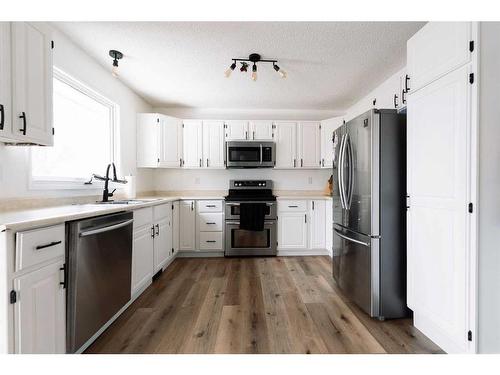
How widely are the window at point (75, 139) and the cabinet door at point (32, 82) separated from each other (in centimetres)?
47

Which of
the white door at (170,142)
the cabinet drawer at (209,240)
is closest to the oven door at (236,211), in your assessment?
the cabinet drawer at (209,240)

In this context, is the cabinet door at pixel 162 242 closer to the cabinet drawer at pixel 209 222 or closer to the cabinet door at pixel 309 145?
the cabinet drawer at pixel 209 222

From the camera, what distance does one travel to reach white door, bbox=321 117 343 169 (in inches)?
144

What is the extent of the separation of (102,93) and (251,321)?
2752mm

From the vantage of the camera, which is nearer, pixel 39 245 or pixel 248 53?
pixel 39 245

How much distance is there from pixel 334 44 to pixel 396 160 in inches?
46.8

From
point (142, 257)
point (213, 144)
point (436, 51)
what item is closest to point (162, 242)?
point (142, 257)

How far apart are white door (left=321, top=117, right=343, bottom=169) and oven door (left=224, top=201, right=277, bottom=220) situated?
1.11 meters

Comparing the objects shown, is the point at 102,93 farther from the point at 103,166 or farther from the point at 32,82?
the point at 32,82

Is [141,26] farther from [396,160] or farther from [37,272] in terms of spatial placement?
[396,160]

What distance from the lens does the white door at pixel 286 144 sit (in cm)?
376

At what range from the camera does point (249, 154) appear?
3.69 m
